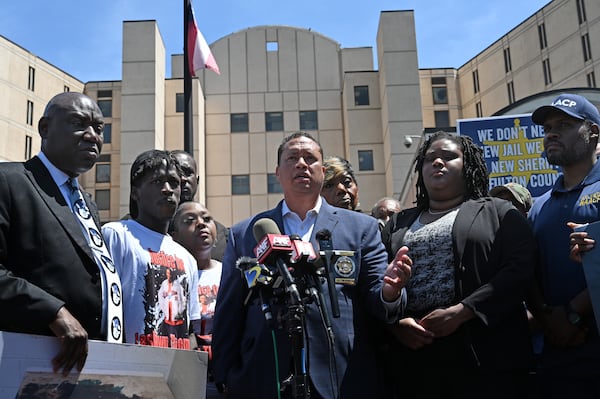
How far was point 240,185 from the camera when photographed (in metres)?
35.2

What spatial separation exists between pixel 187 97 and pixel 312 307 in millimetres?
7726

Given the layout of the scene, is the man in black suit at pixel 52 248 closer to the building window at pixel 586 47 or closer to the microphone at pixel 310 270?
the microphone at pixel 310 270

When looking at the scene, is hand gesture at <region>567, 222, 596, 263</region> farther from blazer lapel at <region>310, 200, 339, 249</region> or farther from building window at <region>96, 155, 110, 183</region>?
building window at <region>96, 155, 110, 183</region>

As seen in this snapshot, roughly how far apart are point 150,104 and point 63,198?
30.9 metres

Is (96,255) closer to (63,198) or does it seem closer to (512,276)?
(63,198)

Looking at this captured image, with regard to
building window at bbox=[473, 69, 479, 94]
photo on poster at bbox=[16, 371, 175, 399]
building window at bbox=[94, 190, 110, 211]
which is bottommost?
photo on poster at bbox=[16, 371, 175, 399]

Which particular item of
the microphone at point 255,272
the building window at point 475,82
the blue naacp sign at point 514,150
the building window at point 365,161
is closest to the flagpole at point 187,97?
the blue naacp sign at point 514,150

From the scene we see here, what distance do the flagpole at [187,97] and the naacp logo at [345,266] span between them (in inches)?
217

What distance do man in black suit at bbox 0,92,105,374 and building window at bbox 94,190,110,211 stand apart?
118ft

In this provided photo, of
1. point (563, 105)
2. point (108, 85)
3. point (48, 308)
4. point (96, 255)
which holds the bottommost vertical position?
point (48, 308)

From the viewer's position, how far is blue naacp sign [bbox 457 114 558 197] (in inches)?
393

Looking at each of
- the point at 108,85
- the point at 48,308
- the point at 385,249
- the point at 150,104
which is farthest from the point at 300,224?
the point at 108,85

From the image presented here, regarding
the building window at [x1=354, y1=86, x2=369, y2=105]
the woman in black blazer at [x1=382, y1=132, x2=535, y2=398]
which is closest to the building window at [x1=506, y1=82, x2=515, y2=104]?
the building window at [x1=354, y1=86, x2=369, y2=105]

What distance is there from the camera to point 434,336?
3590 mm
